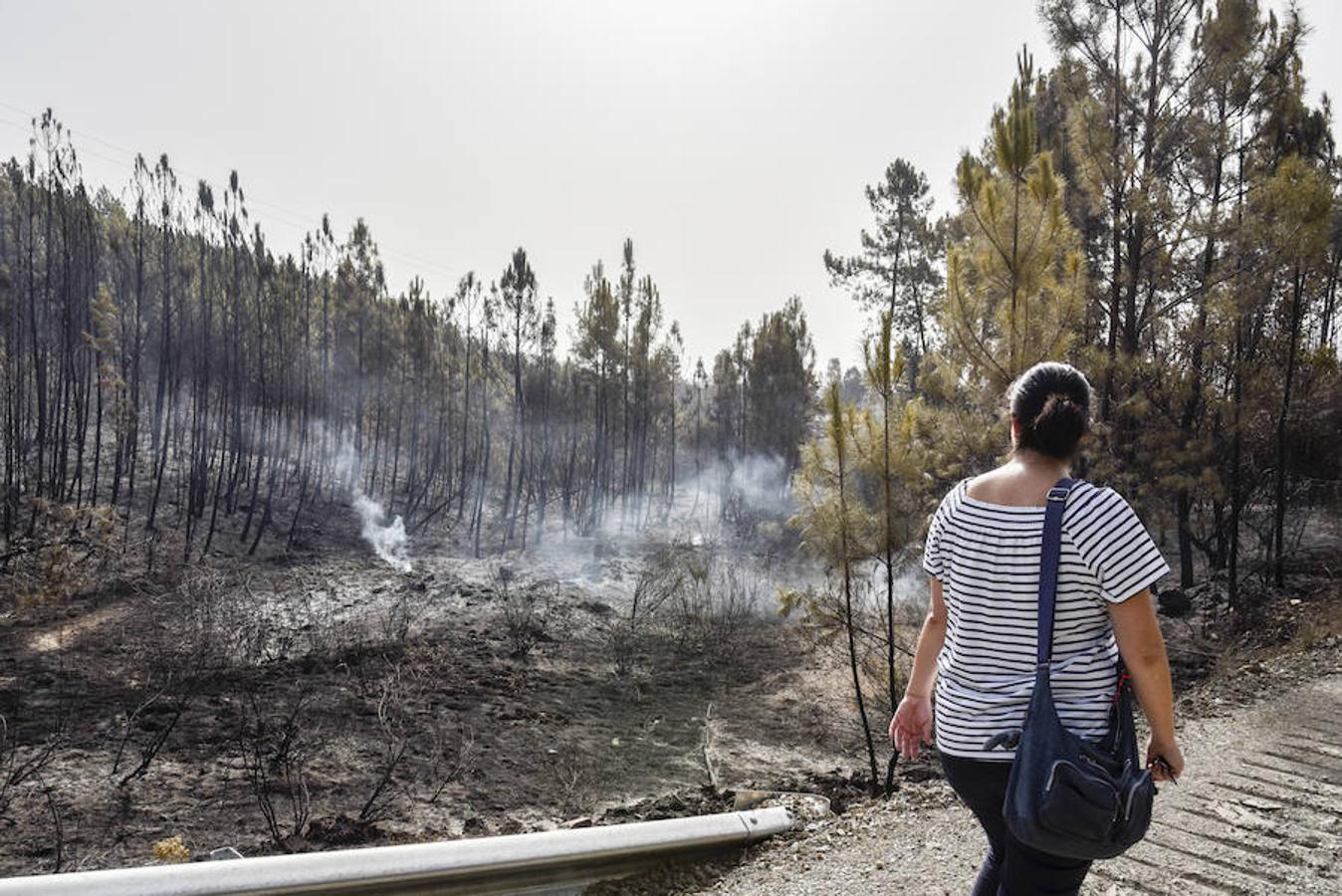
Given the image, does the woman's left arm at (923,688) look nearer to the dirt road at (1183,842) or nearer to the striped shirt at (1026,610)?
the striped shirt at (1026,610)

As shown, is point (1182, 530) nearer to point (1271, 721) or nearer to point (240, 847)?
point (1271, 721)

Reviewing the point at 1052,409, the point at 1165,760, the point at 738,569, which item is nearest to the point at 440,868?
the point at 1165,760

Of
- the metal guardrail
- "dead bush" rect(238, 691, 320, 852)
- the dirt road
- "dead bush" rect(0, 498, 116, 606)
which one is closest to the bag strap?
the dirt road

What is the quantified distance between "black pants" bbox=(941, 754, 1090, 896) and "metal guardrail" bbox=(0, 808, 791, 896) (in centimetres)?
201

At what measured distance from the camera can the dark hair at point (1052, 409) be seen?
183cm

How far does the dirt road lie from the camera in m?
3.34

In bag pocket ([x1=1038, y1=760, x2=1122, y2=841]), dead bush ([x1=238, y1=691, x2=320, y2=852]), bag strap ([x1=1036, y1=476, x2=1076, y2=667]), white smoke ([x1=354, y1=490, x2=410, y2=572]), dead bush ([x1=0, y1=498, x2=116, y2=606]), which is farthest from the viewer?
white smoke ([x1=354, y1=490, x2=410, y2=572])

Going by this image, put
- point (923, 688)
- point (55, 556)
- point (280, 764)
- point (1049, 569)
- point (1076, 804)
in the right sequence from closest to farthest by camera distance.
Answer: point (1076, 804) < point (1049, 569) < point (923, 688) < point (280, 764) < point (55, 556)

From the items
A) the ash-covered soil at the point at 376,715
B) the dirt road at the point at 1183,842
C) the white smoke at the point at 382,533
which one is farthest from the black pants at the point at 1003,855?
the white smoke at the point at 382,533

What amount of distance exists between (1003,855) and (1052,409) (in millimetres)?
1035

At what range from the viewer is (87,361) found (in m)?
20.5

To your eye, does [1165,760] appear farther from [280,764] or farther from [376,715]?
[376,715]

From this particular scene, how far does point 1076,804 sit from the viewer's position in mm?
1597

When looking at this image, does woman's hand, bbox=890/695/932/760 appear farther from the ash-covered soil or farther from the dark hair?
the ash-covered soil
